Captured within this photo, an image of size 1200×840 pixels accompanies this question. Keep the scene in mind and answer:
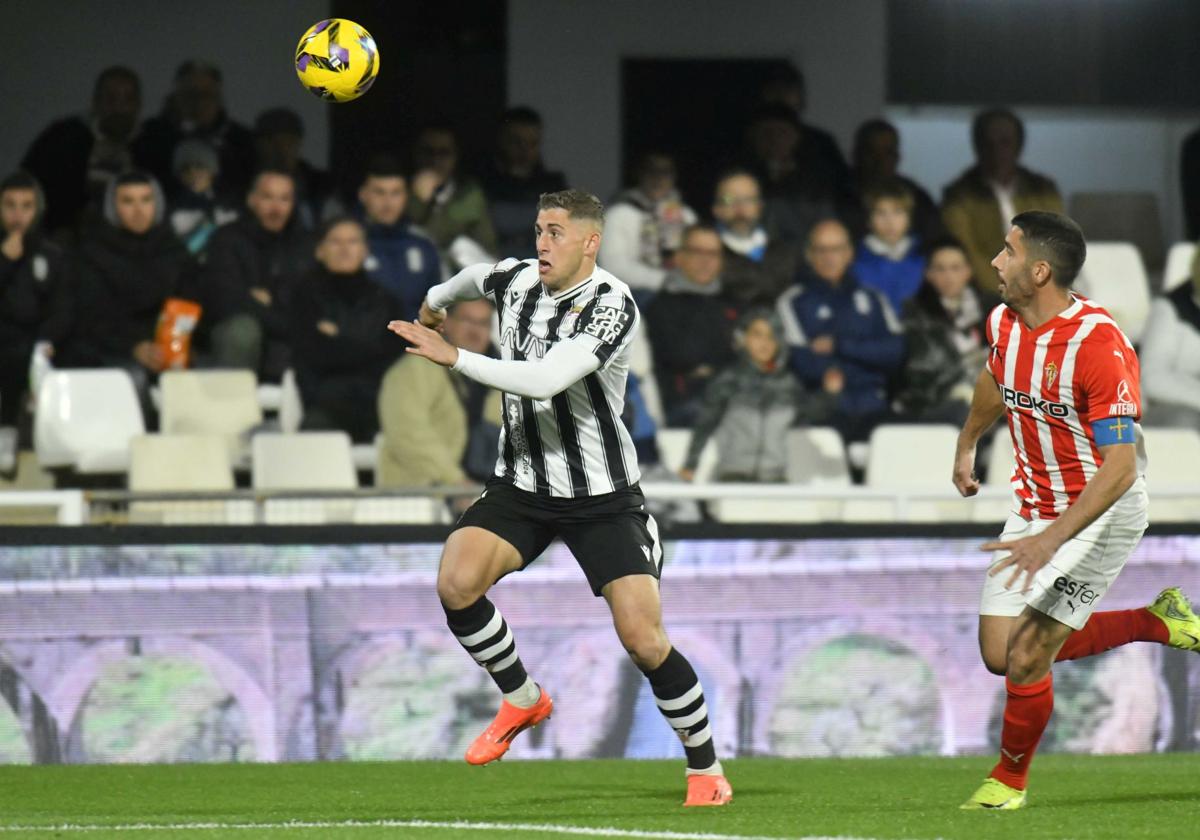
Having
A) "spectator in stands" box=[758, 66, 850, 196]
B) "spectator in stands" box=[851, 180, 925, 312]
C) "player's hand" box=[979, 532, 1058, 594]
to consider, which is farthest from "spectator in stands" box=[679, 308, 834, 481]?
"player's hand" box=[979, 532, 1058, 594]

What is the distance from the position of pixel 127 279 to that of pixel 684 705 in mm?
6139

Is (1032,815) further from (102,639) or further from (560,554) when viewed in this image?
(102,639)

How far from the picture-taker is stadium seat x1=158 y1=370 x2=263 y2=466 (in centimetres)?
1167

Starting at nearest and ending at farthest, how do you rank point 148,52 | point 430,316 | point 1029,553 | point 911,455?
Answer: point 1029,553 → point 430,316 → point 911,455 → point 148,52

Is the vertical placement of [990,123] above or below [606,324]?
above

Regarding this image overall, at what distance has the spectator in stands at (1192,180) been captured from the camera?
15.0m

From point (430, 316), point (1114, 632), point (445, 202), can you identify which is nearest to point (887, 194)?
point (445, 202)

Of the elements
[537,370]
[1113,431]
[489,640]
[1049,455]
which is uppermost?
[537,370]

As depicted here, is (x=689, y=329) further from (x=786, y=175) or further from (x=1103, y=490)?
(x=1103, y=490)

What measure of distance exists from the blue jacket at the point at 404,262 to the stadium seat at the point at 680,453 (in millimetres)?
1704

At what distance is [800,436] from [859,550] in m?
2.13

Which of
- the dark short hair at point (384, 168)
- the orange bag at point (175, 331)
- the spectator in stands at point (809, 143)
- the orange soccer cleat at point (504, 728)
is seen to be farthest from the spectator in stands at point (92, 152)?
→ the orange soccer cleat at point (504, 728)

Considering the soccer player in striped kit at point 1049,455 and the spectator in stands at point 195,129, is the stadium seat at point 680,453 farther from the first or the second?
the soccer player in striped kit at point 1049,455

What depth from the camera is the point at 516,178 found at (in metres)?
13.6
